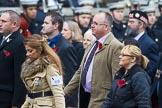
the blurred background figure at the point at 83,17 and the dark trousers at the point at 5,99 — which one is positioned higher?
the blurred background figure at the point at 83,17

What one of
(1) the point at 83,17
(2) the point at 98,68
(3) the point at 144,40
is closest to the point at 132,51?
(2) the point at 98,68

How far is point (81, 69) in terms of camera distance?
11.1 metres

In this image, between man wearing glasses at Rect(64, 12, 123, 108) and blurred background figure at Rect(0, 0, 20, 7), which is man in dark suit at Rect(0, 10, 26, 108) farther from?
blurred background figure at Rect(0, 0, 20, 7)

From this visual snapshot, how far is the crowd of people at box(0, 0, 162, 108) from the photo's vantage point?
9961mm

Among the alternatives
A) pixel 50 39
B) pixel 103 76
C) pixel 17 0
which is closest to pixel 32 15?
pixel 17 0

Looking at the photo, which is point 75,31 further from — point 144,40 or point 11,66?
point 11,66

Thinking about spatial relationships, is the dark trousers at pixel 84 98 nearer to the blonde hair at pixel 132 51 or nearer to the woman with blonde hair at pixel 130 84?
the woman with blonde hair at pixel 130 84

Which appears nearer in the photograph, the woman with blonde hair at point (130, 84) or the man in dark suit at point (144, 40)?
the woman with blonde hair at point (130, 84)

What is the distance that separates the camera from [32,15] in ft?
52.5

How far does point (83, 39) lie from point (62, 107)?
4801 mm

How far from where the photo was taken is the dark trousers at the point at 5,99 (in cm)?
1134

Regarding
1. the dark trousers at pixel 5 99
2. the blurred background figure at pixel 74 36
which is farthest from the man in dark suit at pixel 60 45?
the blurred background figure at pixel 74 36

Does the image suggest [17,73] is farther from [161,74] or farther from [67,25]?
[67,25]

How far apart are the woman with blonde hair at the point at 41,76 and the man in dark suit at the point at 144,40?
2.30 m
